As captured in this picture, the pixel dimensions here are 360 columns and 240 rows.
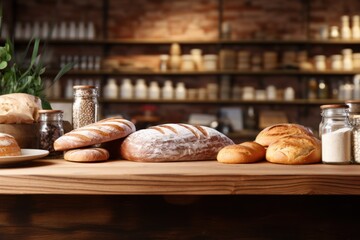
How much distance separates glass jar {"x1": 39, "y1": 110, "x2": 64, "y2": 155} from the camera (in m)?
1.34

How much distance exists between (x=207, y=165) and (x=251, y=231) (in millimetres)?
201

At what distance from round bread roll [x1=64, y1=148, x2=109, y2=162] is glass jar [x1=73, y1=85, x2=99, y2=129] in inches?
8.7

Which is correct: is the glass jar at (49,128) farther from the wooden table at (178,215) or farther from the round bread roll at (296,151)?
the round bread roll at (296,151)

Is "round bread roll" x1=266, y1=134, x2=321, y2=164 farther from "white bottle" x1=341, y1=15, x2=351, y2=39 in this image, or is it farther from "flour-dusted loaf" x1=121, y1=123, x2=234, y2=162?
"white bottle" x1=341, y1=15, x2=351, y2=39

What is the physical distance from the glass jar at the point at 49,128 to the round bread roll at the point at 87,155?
0.45 feet

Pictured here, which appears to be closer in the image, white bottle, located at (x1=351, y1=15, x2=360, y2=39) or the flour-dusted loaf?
the flour-dusted loaf

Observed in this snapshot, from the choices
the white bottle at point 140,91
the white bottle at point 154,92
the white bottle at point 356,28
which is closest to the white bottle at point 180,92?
the white bottle at point 154,92

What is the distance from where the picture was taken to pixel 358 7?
5.02 meters

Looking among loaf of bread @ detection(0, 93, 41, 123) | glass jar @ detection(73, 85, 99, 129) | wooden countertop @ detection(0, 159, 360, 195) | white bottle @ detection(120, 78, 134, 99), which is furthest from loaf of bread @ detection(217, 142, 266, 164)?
white bottle @ detection(120, 78, 134, 99)

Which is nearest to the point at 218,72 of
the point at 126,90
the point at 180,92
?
the point at 180,92

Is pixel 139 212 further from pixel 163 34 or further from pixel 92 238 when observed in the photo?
pixel 163 34

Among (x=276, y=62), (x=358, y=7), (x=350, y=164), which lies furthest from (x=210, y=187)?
(x=358, y=7)

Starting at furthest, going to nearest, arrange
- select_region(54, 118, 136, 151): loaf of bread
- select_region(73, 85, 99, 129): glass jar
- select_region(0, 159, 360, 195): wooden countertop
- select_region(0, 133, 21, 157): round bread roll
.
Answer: select_region(73, 85, 99, 129): glass jar < select_region(54, 118, 136, 151): loaf of bread < select_region(0, 133, 21, 157): round bread roll < select_region(0, 159, 360, 195): wooden countertop

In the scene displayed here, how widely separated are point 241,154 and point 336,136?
25 centimetres
